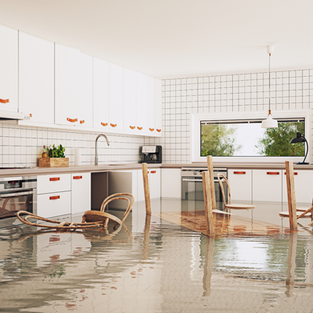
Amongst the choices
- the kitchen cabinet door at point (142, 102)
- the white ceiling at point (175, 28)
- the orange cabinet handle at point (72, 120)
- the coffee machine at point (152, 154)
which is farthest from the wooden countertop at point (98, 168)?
the white ceiling at point (175, 28)

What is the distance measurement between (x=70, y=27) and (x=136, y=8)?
3.14 ft

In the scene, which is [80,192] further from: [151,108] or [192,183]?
[151,108]

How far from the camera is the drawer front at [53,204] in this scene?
4.59 m

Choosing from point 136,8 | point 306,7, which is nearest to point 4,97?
point 136,8

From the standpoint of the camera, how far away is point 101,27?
181 inches

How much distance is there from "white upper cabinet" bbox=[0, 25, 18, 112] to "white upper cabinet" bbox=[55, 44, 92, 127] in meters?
0.65

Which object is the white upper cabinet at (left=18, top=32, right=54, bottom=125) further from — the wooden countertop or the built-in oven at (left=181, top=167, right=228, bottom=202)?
the built-in oven at (left=181, top=167, right=228, bottom=202)

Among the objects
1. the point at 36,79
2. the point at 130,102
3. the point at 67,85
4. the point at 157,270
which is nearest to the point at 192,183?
the point at 130,102

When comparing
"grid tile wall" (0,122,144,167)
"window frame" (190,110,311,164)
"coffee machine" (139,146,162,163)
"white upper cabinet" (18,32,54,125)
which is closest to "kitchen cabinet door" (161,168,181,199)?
"coffee machine" (139,146,162,163)

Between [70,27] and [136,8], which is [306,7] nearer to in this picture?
[136,8]

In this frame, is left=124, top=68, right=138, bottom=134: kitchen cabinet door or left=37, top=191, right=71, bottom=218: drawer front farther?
left=124, top=68, right=138, bottom=134: kitchen cabinet door

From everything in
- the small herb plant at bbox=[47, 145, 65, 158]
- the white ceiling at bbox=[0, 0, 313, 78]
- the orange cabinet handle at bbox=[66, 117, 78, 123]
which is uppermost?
the white ceiling at bbox=[0, 0, 313, 78]

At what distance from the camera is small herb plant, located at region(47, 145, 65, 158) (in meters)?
5.45

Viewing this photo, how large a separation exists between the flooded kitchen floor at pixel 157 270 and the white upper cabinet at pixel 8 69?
4.47 ft
